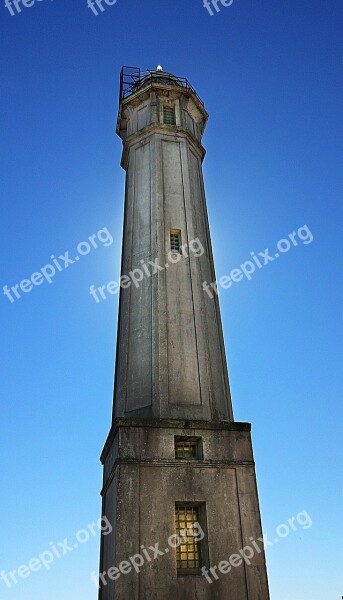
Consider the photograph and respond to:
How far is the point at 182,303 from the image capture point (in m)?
18.0

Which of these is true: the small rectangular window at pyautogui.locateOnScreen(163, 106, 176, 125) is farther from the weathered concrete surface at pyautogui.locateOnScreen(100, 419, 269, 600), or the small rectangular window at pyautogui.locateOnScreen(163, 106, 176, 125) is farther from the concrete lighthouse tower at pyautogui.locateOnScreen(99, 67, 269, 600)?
the weathered concrete surface at pyautogui.locateOnScreen(100, 419, 269, 600)

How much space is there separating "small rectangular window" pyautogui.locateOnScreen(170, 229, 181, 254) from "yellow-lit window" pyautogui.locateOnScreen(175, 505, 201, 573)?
9.18 m

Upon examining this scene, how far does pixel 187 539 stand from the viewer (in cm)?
1388

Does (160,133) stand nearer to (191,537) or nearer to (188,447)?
(188,447)

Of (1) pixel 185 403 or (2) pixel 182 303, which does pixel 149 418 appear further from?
(2) pixel 182 303

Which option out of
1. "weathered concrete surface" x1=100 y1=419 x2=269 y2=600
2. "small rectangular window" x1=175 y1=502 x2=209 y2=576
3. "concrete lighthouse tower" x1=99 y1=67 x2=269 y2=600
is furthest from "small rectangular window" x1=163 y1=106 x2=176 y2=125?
"small rectangular window" x1=175 y1=502 x2=209 y2=576

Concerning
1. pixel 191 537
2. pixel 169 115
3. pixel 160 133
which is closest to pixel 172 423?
pixel 191 537

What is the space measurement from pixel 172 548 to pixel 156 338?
6.30 m

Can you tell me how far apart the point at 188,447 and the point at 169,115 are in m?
15.6

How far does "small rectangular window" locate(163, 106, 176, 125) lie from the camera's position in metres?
23.6

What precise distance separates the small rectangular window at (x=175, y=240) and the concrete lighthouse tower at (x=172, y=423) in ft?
0.13

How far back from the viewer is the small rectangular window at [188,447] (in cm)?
1477

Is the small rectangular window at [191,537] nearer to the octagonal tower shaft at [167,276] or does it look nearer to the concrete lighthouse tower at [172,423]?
the concrete lighthouse tower at [172,423]

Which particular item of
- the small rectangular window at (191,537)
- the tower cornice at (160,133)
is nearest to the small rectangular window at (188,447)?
the small rectangular window at (191,537)
